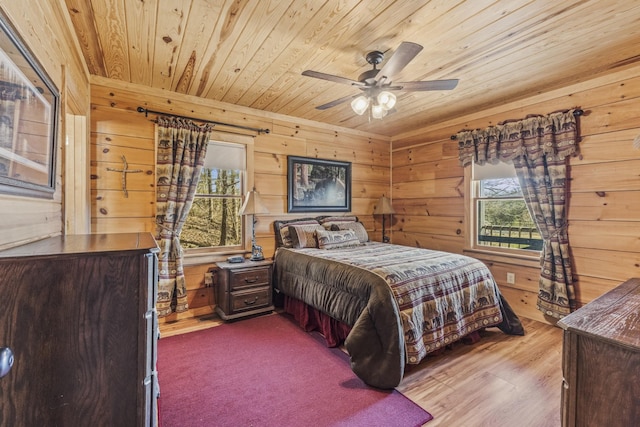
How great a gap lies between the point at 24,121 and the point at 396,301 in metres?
2.12

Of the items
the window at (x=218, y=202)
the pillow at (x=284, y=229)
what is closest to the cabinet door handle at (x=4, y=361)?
the window at (x=218, y=202)

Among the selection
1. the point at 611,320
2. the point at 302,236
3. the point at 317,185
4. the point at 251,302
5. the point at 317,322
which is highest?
the point at 317,185

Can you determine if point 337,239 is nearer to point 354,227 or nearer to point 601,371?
point 354,227

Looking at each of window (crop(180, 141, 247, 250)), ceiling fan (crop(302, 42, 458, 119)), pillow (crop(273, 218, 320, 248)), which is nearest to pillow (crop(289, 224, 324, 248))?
pillow (crop(273, 218, 320, 248))

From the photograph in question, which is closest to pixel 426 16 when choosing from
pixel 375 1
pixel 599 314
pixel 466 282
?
pixel 375 1

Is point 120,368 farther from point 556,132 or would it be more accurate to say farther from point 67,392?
point 556,132

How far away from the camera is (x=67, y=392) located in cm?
90

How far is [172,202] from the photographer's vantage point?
9.32ft

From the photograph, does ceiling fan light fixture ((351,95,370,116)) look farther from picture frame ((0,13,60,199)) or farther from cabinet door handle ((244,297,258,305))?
cabinet door handle ((244,297,258,305))

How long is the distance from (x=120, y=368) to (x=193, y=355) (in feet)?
5.04

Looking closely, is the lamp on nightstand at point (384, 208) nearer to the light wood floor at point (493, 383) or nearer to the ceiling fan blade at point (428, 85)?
the light wood floor at point (493, 383)

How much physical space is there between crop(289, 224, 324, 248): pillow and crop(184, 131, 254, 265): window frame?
1.70 ft

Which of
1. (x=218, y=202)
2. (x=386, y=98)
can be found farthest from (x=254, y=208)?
(x=386, y=98)

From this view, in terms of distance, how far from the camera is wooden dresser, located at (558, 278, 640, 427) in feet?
2.54
